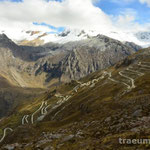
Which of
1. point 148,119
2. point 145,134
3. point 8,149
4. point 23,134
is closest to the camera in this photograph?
point 145,134

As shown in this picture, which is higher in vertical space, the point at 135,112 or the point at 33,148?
the point at 135,112

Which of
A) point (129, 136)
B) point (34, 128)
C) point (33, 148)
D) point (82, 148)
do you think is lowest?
point (34, 128)

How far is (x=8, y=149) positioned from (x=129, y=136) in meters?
25.6

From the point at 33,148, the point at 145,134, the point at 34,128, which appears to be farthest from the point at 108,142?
the point at 34,128

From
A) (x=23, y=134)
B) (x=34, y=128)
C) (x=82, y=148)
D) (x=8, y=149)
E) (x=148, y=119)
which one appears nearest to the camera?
(x=82, y=148)

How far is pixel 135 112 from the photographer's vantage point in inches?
1590

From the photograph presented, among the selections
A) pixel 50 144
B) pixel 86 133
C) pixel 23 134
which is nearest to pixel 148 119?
pixel 86 133

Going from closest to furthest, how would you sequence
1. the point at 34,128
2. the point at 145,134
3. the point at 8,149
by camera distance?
the point at 145,134
the point at 8,149
the point at 34,128

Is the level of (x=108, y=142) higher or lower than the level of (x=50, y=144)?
higher

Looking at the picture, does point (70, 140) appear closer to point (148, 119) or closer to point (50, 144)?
point (50, 144)

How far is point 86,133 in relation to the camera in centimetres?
3800

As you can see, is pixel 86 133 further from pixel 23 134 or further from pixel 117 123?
pixel 23 134

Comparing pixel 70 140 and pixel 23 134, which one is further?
pixel 23 134

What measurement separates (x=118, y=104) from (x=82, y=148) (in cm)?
3132
